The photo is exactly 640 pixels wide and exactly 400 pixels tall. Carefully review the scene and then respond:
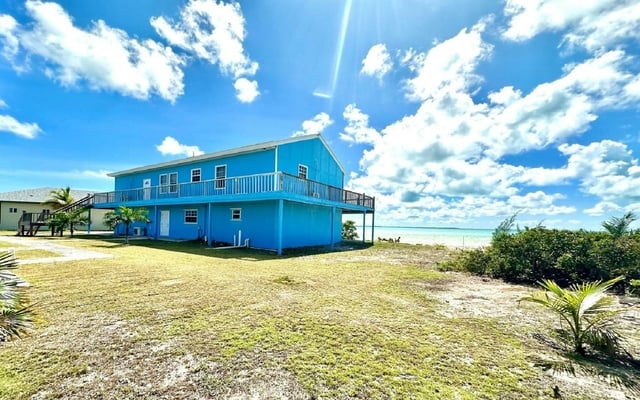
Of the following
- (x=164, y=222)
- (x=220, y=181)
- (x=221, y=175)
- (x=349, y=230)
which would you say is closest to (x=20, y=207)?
(x=164, y=222)

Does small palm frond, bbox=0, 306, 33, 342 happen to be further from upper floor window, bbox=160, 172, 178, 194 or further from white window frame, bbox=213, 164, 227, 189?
upper floor window, bbox=160, 172, 178, 194

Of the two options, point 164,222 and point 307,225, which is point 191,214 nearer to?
point 164,222

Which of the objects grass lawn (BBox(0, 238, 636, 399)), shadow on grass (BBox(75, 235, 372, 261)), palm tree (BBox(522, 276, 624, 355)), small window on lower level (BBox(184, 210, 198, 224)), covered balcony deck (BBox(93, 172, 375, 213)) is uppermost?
covered balcony deck (BBox(93, 172, 375, 213))

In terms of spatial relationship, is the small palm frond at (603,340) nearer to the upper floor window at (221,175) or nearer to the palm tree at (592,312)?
the palm tree at (592,312)

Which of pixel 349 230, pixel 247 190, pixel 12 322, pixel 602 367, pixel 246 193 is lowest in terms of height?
pixel 602 367

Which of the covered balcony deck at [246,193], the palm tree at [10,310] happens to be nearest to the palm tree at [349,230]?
the covered balcony deck at [246,193]

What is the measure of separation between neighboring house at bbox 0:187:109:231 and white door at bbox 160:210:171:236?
14251 mm

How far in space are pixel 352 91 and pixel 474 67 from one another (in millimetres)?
5919

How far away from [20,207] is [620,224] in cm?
4477

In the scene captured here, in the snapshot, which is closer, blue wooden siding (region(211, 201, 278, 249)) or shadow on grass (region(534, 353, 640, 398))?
shadow on grass (region(534, 353, 640, 398))

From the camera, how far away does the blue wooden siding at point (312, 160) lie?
1579cm

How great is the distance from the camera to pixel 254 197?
13.6 m

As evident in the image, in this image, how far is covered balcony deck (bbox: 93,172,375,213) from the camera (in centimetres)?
1348

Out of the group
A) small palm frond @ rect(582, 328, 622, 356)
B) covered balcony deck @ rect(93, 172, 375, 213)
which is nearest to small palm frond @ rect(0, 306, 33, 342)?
small palm frond @ rect(582, 328, 622, 356)
